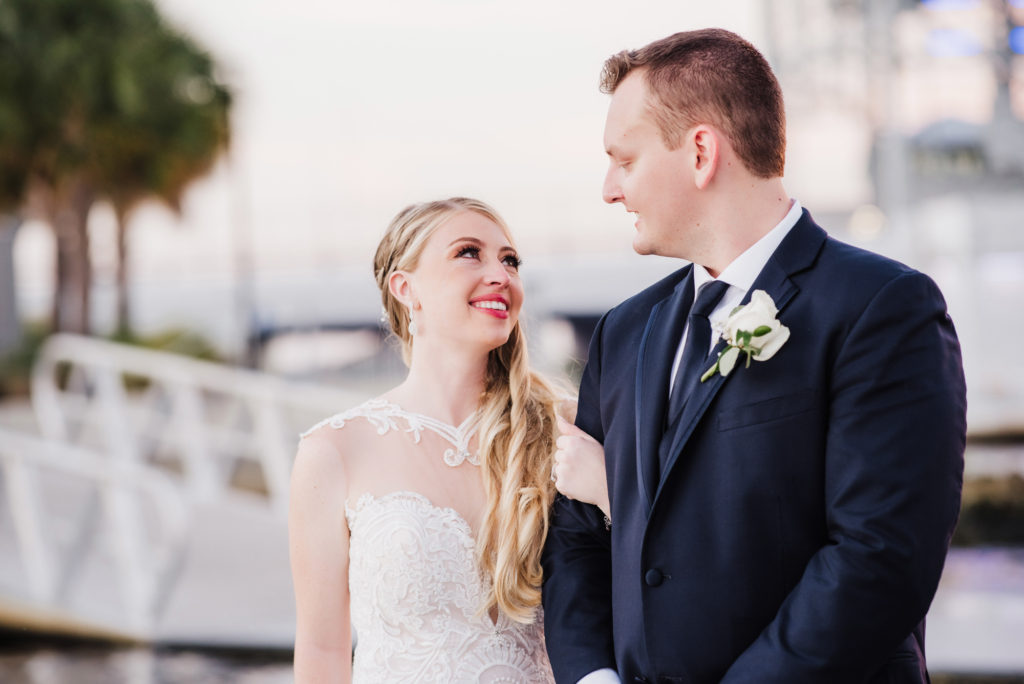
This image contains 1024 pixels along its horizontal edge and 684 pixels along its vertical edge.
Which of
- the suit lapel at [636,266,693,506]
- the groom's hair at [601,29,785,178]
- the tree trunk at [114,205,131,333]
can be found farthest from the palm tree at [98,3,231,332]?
the groom's hair at [601,29,785,178]

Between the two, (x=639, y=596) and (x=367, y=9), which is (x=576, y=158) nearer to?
(x=367, y=9)

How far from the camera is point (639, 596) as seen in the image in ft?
6.63

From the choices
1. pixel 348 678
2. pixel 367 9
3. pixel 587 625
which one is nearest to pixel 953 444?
pixel 587 625

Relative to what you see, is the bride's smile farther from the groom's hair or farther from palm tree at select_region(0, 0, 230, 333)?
palm tree at select_region(0, 0, 230, 333)

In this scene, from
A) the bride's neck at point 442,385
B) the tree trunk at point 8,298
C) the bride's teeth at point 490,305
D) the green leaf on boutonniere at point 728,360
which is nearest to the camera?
the green leaf on boutonniere at point 728,360

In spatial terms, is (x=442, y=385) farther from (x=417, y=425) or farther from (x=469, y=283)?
(x=469, y=283)

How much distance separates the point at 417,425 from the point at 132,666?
5220mm

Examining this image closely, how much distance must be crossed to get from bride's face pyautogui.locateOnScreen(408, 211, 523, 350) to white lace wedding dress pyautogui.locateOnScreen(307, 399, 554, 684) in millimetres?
385

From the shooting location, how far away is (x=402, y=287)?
294 centimetres

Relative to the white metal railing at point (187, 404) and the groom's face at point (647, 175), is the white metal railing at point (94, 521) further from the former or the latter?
the groom's face at point (647, 175)

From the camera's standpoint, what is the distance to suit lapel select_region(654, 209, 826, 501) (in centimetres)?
192

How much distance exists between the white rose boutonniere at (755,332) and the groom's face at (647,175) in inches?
8.9

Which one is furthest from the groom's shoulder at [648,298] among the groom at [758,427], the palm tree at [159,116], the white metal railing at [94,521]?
the palm tree at [159,116]

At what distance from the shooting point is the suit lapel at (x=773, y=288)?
192 centimetres
